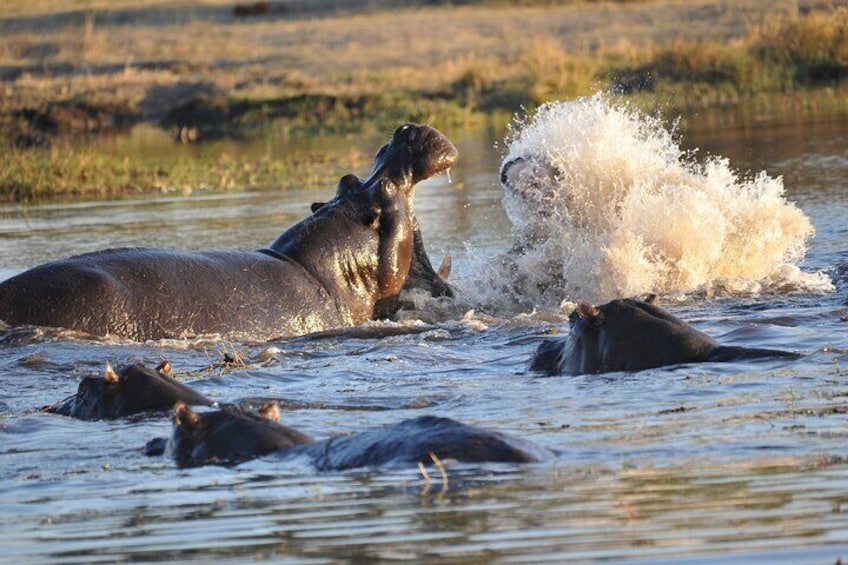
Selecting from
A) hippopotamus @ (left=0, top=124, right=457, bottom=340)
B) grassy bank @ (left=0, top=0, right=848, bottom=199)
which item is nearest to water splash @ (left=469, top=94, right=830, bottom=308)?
hippopotamus @ (left=0, top=124, right=457, bottom=340)

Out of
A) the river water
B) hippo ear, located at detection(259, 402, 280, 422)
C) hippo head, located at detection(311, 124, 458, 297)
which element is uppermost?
hippo head, located at detection(311, 124, 458, 297)

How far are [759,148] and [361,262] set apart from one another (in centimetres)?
982

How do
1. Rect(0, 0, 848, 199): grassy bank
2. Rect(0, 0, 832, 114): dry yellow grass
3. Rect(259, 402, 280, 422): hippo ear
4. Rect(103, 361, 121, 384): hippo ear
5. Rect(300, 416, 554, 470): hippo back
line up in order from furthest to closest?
Rect(0, 0, 832, 114): dry yellow grass → Rect(0, 0, 848, 199): grassy bank → Rect(103, 361, 121, 384): hippo ear → Rect(259, 402, 280, 422): hippo ear → Rect(300, 416, 554, 470): hippo back

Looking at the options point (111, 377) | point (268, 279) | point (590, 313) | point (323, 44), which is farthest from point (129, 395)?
point (323, 44)

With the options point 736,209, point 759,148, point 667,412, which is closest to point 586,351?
point 667,412

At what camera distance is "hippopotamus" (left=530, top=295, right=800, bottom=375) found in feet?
22.9

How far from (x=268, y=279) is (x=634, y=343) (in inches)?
104

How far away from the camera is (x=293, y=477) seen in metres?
5.21

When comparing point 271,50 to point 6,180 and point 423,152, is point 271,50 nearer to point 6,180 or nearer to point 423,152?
point 6,180

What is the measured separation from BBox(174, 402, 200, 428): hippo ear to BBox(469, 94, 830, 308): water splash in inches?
184

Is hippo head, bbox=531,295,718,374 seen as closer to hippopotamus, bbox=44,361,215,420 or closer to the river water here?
the river water

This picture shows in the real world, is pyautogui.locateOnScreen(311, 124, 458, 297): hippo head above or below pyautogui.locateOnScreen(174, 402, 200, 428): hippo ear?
above

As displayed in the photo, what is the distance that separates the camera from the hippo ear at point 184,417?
5566 millimetres

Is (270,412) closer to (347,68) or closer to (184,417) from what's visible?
(184,417)
